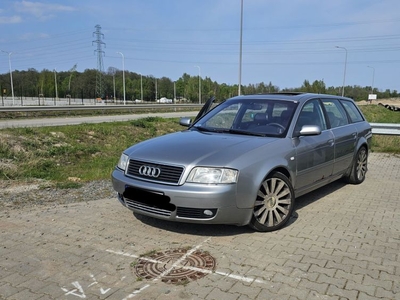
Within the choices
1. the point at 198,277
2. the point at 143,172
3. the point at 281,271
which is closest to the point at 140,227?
the point at 143,172

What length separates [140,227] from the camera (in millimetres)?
4531

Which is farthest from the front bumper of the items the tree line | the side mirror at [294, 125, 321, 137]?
the tree line

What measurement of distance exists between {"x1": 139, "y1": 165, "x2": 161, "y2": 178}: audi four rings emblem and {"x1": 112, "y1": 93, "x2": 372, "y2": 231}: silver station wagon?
0.01 m

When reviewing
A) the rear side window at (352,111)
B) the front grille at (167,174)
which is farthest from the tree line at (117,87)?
A: the front grille at (167,174)

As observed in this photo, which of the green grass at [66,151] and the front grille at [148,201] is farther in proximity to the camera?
the green grass at [66,151]

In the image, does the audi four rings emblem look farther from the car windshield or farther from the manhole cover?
the car windshield

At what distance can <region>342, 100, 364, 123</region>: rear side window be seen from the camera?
680cm

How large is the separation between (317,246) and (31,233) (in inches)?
131

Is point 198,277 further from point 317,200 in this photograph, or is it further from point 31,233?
point 317,200

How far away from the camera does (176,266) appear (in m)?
3.50

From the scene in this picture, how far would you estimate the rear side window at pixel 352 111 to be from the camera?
680 cm

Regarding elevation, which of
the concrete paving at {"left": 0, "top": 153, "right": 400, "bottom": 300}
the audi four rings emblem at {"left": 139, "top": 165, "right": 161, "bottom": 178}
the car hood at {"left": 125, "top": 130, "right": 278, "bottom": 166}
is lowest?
the concrete paving at {"left": 0, "top": 153, "right": 400, "bottom": 300}

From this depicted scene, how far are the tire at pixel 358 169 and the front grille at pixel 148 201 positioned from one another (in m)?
4.19

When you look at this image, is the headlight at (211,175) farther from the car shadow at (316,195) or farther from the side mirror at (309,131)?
the car shadow at (316,195)
